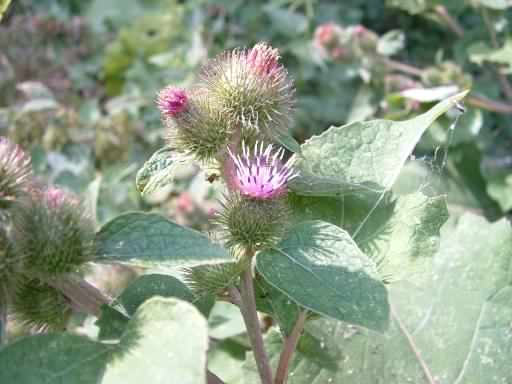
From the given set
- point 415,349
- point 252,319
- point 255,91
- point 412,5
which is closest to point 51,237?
point 252,319

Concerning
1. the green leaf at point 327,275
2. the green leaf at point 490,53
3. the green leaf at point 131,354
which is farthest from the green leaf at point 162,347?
the green leaf at point 490,53

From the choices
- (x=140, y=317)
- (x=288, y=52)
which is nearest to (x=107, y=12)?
(x=288, y=52)

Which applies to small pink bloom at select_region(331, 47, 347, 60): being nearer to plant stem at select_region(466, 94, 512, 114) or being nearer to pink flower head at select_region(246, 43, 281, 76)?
plant stem at select_region(466, 94, 512, 114)

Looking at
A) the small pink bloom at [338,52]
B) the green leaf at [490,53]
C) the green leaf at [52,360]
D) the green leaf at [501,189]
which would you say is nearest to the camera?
the green leaf at [52,360]

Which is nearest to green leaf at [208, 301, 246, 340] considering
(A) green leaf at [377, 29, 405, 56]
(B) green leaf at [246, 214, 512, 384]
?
(B) green leaf at [246, 214, 512, 384]

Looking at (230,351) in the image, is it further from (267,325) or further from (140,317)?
(140,317)

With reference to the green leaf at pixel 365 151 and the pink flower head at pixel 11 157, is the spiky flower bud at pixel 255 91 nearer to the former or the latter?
the green leaf at pixel 365 151
